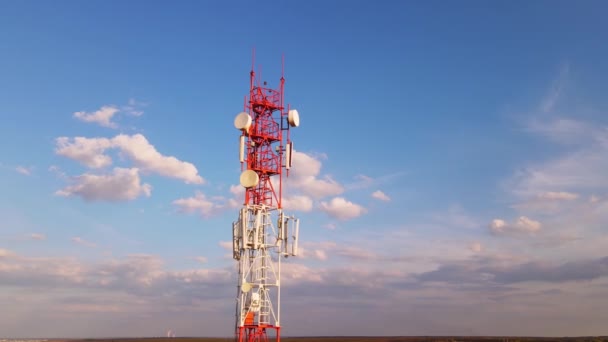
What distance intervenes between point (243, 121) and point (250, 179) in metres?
5.78

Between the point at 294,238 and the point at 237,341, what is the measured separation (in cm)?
1122

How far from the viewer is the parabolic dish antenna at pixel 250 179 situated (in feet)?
218

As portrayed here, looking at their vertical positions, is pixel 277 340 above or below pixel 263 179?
below

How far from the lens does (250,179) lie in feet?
219

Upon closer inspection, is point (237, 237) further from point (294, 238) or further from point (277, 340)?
point (277, 340)

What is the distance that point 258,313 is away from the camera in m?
65.8

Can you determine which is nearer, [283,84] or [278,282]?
[278,282]

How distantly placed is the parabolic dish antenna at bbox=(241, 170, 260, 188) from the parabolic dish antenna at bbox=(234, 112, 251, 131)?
4.33 metres

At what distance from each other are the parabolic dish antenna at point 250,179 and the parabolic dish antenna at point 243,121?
4.33 meters

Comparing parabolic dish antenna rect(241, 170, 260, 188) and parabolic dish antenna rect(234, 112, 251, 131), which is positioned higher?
parabolic dish antenna rect(234, 112, 251, 131)

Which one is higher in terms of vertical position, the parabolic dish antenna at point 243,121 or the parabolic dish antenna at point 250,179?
the parabolic dish antenna at point 243,121

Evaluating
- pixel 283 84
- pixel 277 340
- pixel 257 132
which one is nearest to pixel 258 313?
pixel 277 340

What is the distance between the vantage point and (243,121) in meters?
67.4

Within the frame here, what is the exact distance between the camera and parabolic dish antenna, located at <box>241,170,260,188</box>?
218ft
